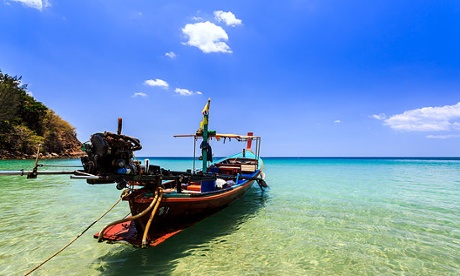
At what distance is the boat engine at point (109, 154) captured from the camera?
4.95 m

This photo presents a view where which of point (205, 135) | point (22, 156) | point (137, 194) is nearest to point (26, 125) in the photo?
point (22, 156)

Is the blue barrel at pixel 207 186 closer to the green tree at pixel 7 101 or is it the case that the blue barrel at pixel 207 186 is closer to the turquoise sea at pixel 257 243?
the turquoise sea at pixel 257 243

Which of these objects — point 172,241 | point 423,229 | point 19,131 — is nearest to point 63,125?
point 19,131

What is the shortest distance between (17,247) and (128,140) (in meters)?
4.52

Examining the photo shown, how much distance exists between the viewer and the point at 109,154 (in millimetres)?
5277

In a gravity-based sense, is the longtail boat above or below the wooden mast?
below

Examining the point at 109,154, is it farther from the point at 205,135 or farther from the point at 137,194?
the point at 205,135

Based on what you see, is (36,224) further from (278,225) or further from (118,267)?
(278,225)

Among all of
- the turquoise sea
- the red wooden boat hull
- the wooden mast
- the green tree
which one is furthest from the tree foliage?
the red wooden boat hull

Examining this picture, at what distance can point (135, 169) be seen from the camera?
5723 millimetres

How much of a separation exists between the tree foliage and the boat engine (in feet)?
168

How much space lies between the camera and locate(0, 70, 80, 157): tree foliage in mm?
44781

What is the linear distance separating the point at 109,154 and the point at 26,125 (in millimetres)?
63337

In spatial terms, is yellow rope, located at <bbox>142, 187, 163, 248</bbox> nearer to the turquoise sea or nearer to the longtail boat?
the longtail boat
